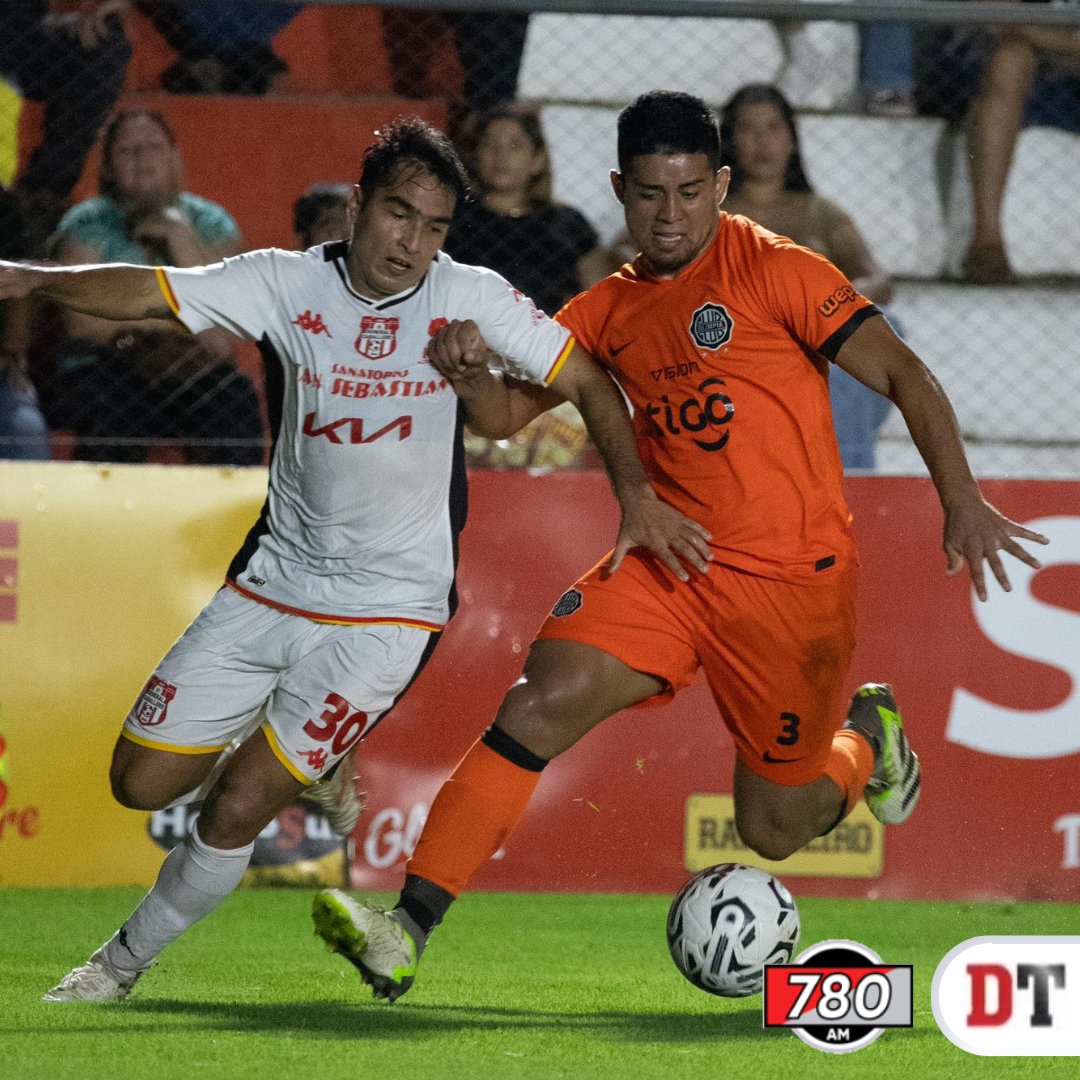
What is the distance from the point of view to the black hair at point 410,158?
194 inches

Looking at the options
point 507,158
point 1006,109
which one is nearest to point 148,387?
point 507,158

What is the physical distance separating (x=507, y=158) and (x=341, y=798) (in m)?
3.31

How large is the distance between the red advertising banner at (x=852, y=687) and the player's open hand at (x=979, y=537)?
8.55ft

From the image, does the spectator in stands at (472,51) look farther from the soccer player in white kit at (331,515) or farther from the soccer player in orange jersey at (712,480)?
the soccer player in white kit at (331,515)

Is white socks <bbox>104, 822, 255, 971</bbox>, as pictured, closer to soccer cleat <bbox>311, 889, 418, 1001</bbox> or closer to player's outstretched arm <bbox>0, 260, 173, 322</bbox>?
soccer cleat <bbox>311, 889, 418, 1001</bbox>

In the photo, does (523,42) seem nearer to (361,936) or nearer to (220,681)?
(220,681)

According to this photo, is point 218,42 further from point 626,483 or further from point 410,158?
point 626,483

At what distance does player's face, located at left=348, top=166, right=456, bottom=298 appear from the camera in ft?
16.1

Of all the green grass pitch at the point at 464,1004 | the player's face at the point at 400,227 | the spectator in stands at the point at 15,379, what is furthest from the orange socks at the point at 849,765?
the spectator in stands at the point at 15,379

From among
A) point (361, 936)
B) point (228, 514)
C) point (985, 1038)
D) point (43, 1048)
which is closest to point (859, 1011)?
point (985, 1038)

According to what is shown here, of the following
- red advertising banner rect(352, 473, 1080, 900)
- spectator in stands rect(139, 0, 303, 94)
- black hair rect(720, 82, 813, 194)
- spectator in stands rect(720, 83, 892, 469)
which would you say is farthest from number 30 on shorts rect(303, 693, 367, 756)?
spectator in stands rect(139, 0, 303, 94)

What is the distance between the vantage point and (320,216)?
730 cm

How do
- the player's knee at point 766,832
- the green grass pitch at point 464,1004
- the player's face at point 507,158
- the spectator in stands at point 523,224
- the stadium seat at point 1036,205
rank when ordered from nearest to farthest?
the green grass pitch at point 464,1004 < the player's knee at point 766,832 < the spectator in stands at point 523,224 < the player's face at point 507,158 < the stadium seat at point 1036,205

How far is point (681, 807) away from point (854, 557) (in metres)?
2.21
